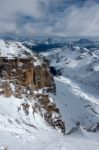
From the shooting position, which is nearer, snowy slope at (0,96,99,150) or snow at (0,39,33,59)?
snowy slope at (0,96,99,150)

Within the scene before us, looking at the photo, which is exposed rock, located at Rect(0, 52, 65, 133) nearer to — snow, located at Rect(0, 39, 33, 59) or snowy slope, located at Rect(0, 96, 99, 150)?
snow, located at Rect(0, 39, 33, 59)

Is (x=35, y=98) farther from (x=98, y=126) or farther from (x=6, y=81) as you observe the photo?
(x=98, y=126)

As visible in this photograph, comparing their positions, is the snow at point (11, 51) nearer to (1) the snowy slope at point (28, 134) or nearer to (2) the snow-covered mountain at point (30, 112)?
(2) the snow-covered mountain at point (30, 112)

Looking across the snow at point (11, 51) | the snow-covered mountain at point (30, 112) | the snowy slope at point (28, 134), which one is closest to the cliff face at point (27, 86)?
the snow-covered mountain at point (30, 112)

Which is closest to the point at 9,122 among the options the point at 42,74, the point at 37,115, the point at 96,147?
the point at 37,115

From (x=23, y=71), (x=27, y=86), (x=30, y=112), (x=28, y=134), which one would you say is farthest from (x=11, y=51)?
(x=28, y=134)

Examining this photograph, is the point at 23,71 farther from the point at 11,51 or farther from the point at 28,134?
the point at 28,134

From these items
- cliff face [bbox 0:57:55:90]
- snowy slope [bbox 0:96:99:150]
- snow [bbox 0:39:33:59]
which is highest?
snow [bbox 0:39:33:59]

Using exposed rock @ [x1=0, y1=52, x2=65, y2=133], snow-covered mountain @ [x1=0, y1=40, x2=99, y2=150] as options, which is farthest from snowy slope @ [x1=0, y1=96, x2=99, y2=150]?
exposed rock @ [x1=0, y1=52, x2=65, y2=133]

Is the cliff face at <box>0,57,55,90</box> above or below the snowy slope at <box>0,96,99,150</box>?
above
